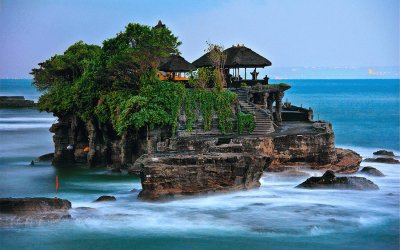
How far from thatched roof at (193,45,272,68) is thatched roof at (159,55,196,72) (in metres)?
1.63

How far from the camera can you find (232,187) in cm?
3105

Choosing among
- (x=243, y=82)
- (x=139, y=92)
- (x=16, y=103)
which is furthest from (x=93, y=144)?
(x=16, y=103)

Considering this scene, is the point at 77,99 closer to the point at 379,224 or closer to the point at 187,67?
the point at 187,67

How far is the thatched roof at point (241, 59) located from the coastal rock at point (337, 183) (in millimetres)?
11274

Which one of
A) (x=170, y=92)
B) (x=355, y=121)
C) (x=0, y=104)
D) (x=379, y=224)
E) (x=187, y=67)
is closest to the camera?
(x=379, y=224)

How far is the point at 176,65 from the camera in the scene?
41.7m

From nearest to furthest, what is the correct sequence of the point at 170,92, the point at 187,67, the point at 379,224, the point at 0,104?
the point at 379,224 < the point at 170,92 < the point at 187,67 < the point at 0,104

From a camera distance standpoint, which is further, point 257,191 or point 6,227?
point 257,191

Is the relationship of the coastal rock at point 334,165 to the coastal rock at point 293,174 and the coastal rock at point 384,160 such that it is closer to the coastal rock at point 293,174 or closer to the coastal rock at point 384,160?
the coastal rock at point 293,174

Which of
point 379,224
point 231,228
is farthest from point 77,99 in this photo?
point 379,224

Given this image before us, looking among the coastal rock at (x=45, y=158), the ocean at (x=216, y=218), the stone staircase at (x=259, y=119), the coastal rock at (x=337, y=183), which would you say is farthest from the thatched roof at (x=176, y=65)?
the coastal rock at (x=337, y=183)

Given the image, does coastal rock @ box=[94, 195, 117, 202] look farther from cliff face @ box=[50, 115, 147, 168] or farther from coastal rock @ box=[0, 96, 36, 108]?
coastal rock @ box=[0, 96, 36, 108]

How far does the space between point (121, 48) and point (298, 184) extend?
Answer: 13.9 m

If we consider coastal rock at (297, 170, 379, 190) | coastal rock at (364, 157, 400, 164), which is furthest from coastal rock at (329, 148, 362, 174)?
coastal rock at (297, 170, 379, 190)
